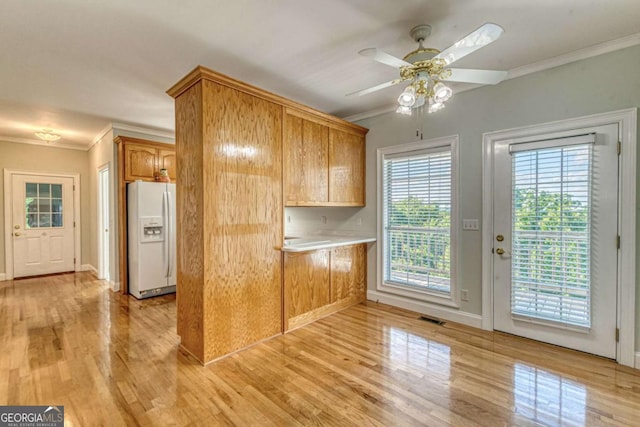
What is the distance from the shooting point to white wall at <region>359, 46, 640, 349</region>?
2459 mm

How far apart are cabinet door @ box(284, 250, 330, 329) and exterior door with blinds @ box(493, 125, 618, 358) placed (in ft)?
6.12

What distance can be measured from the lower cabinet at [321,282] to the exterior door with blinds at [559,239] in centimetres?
166

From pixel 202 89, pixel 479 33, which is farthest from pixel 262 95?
pixel 479 33

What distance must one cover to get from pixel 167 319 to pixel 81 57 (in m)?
2.81

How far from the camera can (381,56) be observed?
6.25 feet

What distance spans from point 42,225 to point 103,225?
4.47 feet

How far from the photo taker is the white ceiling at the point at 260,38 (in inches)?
77.9

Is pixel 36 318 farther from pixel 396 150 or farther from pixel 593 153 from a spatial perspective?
pixel 593 153

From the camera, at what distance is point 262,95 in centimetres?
283

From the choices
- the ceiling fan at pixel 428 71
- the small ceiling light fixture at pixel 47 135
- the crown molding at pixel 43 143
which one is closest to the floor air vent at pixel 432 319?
the ceiling fan at pixel 428 71

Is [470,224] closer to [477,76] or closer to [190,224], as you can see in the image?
[477,76]

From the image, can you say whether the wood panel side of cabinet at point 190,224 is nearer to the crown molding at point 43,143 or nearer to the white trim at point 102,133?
the white trim at point 102,133

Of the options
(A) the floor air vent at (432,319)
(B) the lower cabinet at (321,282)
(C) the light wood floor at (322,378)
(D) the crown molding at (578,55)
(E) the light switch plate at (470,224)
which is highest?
(D) the crown molding at (578,55)

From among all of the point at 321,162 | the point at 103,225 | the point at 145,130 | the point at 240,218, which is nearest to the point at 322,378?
the point at 240,218
